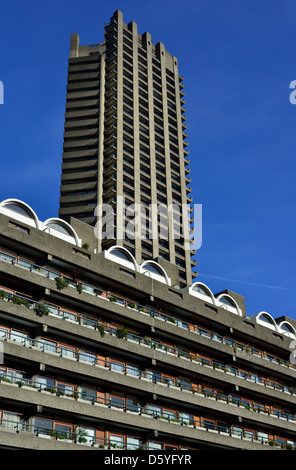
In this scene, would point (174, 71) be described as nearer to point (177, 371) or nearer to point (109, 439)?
point (177, 371)

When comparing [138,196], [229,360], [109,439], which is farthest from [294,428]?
[138,196]

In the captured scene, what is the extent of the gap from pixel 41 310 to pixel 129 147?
60.6m

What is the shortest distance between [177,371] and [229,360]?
24.5ft

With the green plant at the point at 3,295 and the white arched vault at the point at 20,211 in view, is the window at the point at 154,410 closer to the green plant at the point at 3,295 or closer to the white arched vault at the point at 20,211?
the green plant at the point at 3,295

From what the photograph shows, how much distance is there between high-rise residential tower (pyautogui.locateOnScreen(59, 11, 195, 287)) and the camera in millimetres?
92188

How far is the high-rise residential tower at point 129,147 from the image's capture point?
302 ft

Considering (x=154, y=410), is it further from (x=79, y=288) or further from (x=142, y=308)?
(x=79, y=288)

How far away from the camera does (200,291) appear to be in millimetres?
58281

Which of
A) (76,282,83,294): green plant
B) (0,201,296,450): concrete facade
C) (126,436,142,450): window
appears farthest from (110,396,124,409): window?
(76,282,83,294): green plant

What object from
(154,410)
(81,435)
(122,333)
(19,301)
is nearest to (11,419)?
(81,435)

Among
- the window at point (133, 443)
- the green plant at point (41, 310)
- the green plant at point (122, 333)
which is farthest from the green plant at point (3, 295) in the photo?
the window at point (133, 443)

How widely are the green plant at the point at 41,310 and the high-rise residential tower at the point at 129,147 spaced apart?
43.9 meters

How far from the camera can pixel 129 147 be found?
323 feet

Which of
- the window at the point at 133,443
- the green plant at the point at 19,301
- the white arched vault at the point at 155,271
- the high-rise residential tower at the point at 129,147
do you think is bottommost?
the window at the point at 133,443
